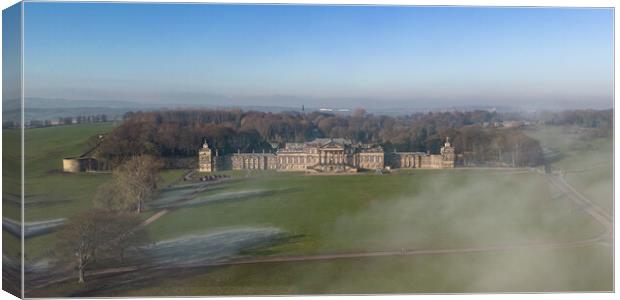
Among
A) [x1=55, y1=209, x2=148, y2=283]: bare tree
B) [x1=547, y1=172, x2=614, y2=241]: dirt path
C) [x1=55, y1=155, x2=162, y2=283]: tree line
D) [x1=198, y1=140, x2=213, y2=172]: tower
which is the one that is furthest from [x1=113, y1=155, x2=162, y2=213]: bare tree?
[x1=547, y1=172, x2=614, y2=241]: dirt path

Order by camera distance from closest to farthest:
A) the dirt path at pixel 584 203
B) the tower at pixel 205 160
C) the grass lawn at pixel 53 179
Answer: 1. the grass lawn at pixel 53 179
2. the dirt path at pixel 584 203
3. the tower at pixel 205 160

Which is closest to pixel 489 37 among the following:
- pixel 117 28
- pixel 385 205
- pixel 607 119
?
pixel 607 119

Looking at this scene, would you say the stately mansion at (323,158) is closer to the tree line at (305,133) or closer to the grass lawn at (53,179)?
the tree line at (305,133)

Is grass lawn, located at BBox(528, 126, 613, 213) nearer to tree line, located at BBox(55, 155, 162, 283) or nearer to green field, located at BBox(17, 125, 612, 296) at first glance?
green field, located at BBox(17, 125, 612, 296)

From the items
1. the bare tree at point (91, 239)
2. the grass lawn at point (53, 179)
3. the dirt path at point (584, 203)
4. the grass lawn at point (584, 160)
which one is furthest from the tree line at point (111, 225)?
the dirt path at point (584, 203)

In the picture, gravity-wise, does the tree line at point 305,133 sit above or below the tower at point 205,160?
above

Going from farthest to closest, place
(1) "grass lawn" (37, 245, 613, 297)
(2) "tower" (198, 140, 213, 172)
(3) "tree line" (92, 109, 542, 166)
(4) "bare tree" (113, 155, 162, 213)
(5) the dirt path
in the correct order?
(2) "tower" (198, 140, 213, 172) → (3) "tree line" (92, 109, 542, 166) → (5) the dirt path → (4) "bare tree" (113, 155, 162, 213) → (1) "grass lawn" (37, 245, 613, 297)

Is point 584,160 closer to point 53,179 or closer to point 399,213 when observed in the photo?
point 399,213

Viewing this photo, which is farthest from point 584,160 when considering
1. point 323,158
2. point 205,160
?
point 205,160
